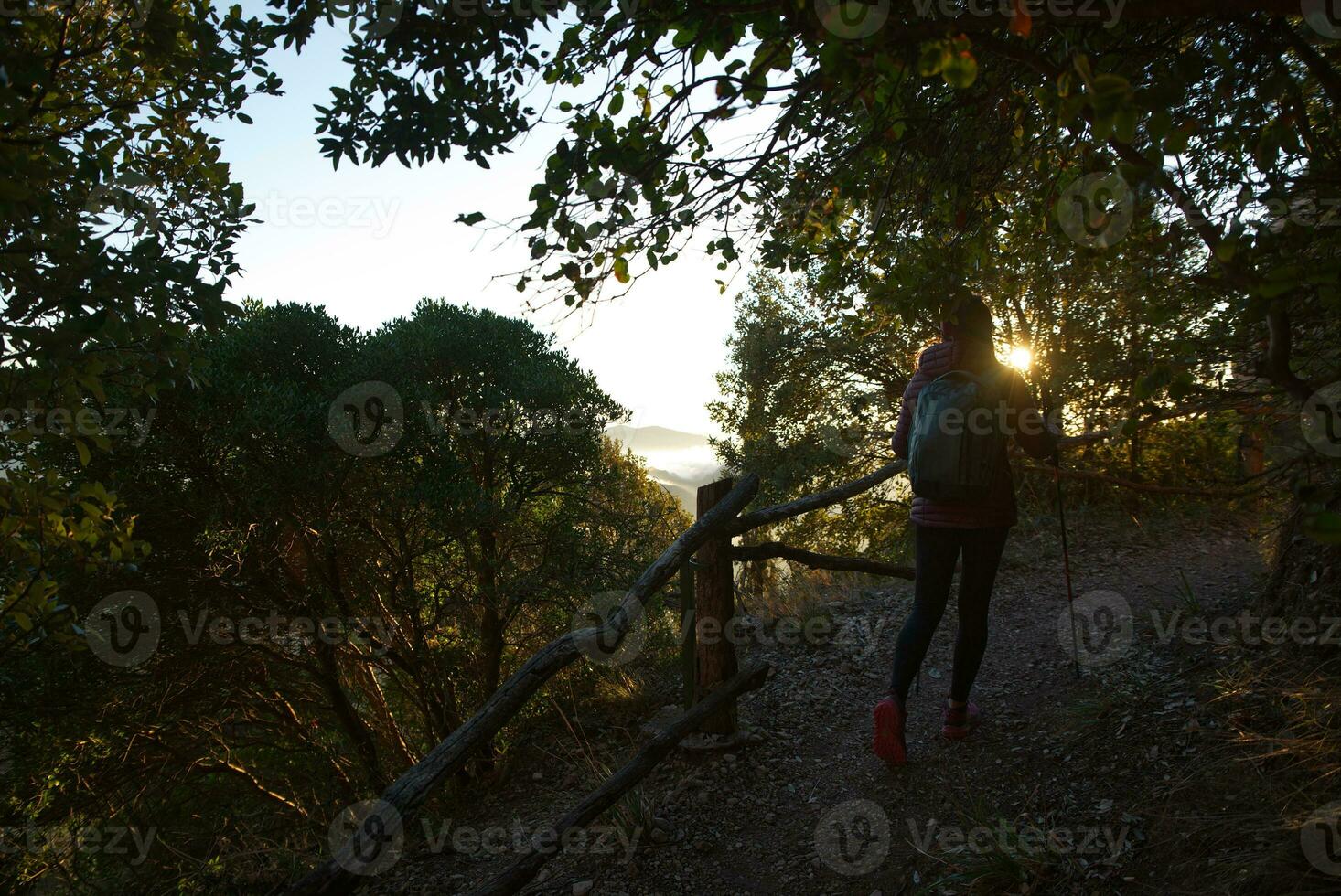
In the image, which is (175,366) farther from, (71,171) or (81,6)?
(81,6)

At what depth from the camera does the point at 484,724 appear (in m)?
2.77

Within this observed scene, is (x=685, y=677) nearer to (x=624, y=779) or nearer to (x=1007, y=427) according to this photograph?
(x=624, y=779)

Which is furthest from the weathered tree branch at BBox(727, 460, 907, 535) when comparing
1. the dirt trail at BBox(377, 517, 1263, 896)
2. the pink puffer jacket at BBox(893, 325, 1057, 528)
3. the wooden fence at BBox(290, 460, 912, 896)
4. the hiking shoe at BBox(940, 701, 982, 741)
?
the hiking shoe at BBox(940, 701, 982, 741)

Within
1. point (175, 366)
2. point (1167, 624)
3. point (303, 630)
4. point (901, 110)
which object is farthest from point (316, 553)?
point (1167, 624)

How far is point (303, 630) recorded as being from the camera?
6809 millimetres

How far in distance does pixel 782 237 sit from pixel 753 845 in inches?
134

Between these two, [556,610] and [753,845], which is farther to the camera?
[556,610]

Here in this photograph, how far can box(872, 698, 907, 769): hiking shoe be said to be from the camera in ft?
A: 12.7

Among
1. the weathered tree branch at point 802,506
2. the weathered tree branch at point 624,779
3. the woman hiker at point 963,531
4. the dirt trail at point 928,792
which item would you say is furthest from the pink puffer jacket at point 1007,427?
the weathered tree branch at point 624,779

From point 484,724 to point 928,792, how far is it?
2.24m

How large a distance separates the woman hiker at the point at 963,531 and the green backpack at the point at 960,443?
5 cm

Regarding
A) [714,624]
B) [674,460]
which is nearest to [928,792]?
[714,624]

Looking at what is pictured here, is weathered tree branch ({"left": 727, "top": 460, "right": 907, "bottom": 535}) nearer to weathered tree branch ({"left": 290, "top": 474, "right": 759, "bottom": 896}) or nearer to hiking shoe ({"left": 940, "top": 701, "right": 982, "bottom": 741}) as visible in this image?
weathered tree branch ({"left": 290, "top": 474, "right": 759, "bottom": 896})

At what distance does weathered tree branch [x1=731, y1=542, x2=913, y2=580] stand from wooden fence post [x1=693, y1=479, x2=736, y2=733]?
0.12m
